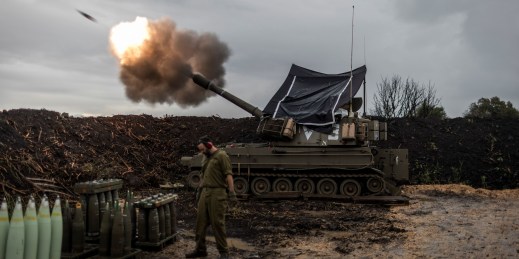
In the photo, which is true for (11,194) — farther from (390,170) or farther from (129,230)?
(390,170)

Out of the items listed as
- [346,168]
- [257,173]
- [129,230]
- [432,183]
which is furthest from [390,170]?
[129,230]

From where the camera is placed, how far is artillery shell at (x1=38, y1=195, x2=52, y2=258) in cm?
617

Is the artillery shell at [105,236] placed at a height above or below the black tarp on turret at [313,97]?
below

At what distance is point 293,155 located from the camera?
15.9 m

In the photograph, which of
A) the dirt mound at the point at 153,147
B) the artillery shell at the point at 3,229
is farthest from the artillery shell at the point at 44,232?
the dirt mound at the point at 153,147

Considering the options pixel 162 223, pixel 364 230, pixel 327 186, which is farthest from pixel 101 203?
pixel 327 186

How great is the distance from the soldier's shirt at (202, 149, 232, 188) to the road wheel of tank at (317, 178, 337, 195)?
7867 millimetres

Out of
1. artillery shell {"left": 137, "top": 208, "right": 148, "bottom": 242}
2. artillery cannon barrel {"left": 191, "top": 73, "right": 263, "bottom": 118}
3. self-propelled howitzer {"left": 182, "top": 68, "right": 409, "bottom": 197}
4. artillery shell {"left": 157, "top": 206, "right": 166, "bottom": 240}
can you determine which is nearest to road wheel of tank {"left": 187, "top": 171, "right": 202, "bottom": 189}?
self-propelled howitzer {"left": 182, "top": 68, "right": 409, "bottom": 197}

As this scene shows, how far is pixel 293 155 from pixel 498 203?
669 cm

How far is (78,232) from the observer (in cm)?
735

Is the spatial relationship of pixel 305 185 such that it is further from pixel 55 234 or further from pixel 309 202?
pixel 55 234

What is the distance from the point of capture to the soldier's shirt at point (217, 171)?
27.1 ft

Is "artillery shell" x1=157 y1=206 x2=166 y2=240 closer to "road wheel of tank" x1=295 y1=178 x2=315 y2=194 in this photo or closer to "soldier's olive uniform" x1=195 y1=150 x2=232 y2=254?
"soldier's olive uniform" x1=195 y1=150 x2=232 y2=254

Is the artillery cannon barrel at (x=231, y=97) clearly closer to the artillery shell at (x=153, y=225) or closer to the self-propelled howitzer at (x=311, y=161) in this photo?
the self-propelled howitzer at (x=311, y=161)
